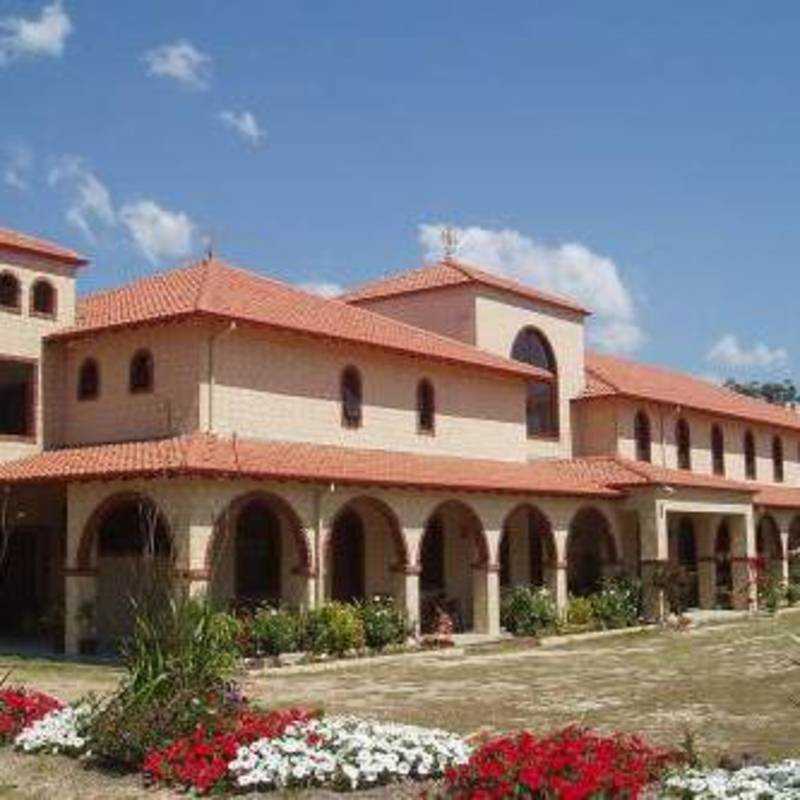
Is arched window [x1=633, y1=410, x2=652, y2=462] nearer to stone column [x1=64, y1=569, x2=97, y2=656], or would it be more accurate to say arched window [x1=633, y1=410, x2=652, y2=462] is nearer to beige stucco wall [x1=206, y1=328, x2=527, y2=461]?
beige stucco wall [x1=206, y1=328, x2=527, y2=461]

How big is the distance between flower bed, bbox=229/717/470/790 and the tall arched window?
85.1 feet

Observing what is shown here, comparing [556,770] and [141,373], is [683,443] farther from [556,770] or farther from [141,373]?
[556,770]

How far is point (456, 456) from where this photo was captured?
104 ft

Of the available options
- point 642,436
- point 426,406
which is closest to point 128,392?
point 426,406

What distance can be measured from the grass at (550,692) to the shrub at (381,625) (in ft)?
3.68

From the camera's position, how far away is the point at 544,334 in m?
→ 38.0

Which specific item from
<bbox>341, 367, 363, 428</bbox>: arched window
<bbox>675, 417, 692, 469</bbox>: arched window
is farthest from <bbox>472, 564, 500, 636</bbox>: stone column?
<bbox>675, 417, 692, 469</bbox>: arched window

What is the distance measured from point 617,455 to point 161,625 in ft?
86.8

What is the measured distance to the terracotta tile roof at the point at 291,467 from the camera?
2334 centimetres

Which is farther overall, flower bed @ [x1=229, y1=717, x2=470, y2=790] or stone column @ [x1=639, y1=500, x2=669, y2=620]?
stone column @ [x1=639, y1=500, x2=669, y2=620]

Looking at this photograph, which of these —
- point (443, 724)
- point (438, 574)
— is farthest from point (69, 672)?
point (438, 574)

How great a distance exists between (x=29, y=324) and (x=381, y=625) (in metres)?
10.1

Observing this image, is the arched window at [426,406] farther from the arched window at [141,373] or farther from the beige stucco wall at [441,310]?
the arched window at [141,373]

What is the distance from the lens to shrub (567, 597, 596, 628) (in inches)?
1236
